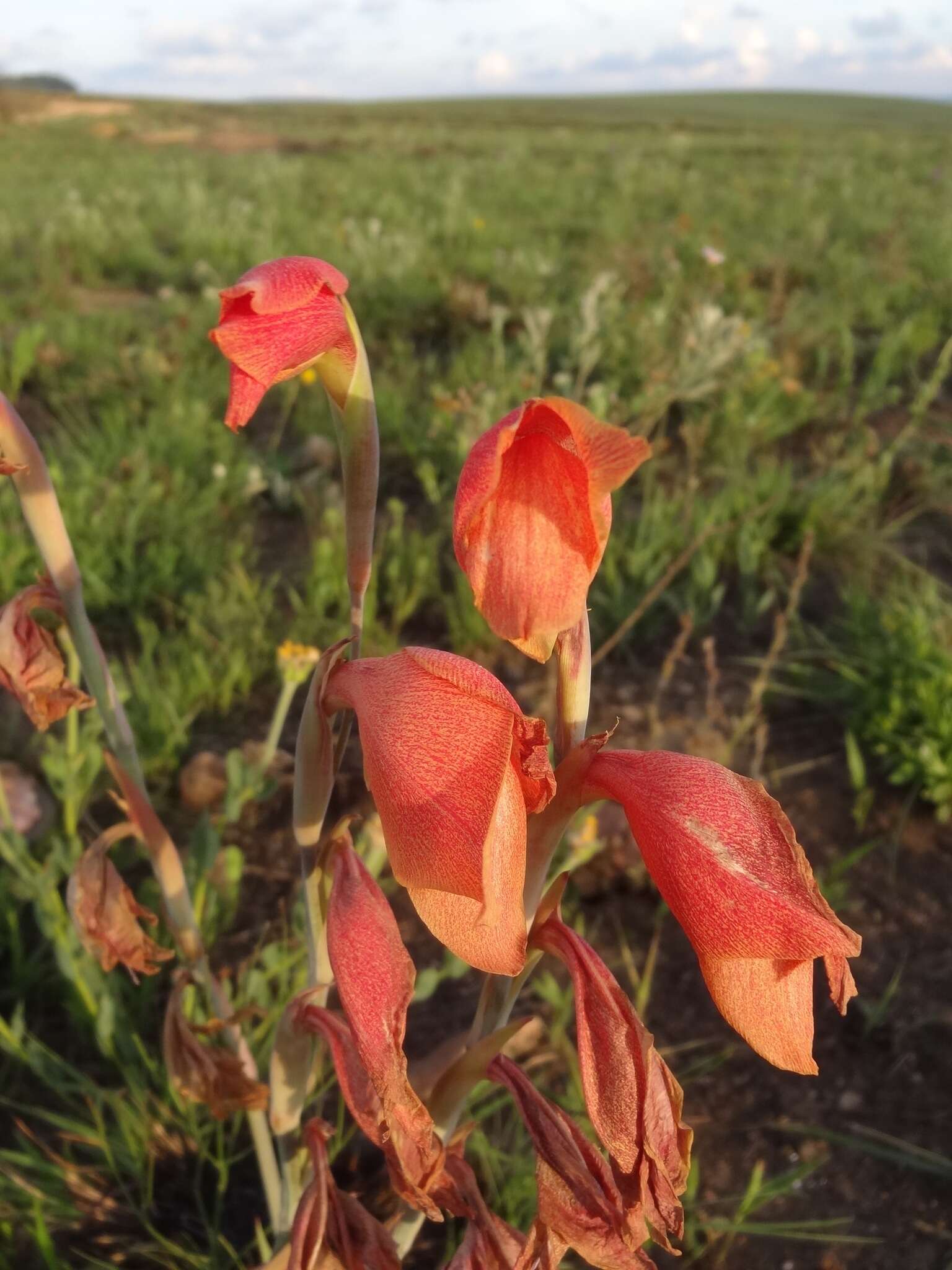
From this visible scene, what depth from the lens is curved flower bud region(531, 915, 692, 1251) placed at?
61cm

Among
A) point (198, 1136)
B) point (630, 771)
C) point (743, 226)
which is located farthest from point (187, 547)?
point (743, 226)

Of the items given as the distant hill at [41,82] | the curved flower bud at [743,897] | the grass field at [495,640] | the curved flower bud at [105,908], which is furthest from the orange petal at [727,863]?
the distant hill at [41,82]

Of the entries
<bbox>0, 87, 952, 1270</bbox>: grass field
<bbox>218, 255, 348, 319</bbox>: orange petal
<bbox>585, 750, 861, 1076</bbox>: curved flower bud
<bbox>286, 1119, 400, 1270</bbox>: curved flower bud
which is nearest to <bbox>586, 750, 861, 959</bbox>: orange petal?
<bbox>585, 750, 861, 1076</bbox>: curved flower bud

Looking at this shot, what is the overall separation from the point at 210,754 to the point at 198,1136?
880 mm

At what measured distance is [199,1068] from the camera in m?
0.98

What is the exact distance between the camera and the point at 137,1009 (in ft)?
5.11

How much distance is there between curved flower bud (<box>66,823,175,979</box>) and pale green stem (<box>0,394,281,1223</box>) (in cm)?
4

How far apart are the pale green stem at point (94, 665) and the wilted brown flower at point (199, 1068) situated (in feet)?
0.13

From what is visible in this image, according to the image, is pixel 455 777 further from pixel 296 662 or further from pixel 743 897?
pixel 296 662

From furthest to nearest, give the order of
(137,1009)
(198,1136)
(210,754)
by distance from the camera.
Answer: (210,754) → (137,1009) → (198,1136)

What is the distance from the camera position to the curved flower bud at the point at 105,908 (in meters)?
0.93

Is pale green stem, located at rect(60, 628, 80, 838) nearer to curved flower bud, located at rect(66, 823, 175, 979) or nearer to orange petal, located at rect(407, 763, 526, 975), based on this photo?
curved flower bud, located at rect(66, 823, 175, 979)

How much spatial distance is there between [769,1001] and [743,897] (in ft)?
0.25

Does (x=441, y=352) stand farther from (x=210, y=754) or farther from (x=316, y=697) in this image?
(x=316, y=697)
